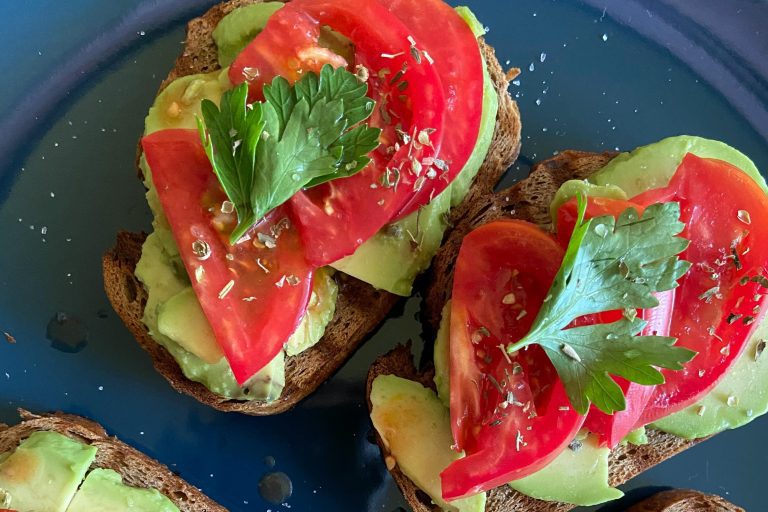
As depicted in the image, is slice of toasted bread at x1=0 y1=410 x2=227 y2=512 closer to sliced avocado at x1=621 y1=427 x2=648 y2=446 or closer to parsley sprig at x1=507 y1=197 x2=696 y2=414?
parsley sprig at x1=507 y1=197 x2=696 y2=414

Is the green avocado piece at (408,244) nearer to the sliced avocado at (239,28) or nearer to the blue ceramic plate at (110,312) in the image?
the blue ceramic plate at (110,312)

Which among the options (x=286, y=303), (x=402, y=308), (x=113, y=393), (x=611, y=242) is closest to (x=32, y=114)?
(x=113, y=393)

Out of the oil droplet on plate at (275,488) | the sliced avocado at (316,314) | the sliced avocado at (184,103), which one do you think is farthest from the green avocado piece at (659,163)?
the oil droplet on plate at (275,488)

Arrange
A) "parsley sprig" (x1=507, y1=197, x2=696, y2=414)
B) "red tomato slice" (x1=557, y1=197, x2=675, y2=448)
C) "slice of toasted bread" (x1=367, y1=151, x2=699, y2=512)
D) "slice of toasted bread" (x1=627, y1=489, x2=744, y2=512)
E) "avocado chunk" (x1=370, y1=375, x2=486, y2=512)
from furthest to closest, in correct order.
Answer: "slice of toasted bread" (x1=627, y1=489, x2=744, y2=512), "slice of toasted bread" (x1=367, y1=151, x2=699, y2=512), "avocado chunk" (x1=370, y1=375, x2=486, y2=512), "red tomato slice" (x1=557, y1=197, x2=675, y2=448), "parsley sprig" (x1=507, y1=197, x2=696, y2=414)

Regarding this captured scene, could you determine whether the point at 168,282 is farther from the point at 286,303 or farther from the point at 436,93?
the point at 436,93

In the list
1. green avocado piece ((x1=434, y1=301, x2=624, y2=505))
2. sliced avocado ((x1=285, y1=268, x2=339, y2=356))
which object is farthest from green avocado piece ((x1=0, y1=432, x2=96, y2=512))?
green avocado piece ((x1=434, y1=301, x2=624, y2=505))
